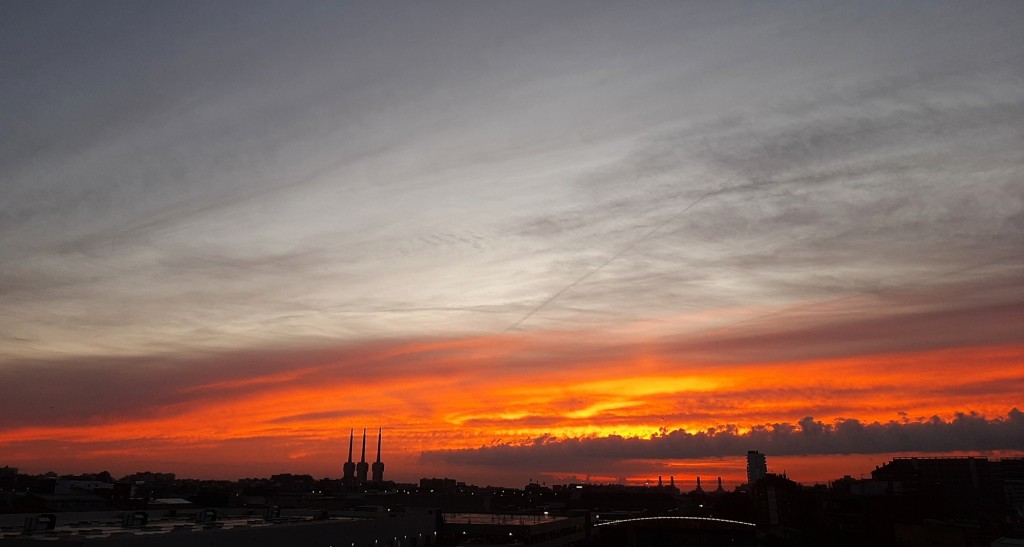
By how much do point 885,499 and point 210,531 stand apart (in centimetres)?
9121

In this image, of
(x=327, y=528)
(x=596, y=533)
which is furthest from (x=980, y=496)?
(x=327, y=528)

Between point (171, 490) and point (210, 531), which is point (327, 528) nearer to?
point (210, 531)

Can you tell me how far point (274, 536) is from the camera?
176 ft

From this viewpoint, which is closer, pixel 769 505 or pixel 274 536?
pixel 274 536

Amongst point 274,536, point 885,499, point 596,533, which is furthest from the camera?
point 596,533

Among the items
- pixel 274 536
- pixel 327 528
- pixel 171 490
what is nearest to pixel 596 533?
pixel 327 528

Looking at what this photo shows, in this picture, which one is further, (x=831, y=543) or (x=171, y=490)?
(x=171, y=490)

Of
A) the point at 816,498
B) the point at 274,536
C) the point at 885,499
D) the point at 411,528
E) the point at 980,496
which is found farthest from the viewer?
the point at 980,496

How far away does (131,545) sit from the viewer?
4000 cm

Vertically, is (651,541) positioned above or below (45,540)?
below

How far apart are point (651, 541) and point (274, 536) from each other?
79359mm

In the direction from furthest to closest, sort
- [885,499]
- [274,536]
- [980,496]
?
1. [980,496]
2. [885,499]
3. [274,536]

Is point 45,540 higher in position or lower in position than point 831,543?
higher

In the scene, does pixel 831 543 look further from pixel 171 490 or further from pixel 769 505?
pixel 171 490
